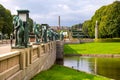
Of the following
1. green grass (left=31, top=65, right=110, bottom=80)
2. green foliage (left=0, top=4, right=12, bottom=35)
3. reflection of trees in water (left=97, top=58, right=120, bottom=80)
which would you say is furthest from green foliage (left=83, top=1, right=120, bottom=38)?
green grass (left=31, top=65, right=110, bottom=80)

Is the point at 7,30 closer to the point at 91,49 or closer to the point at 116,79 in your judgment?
the point at 91,49

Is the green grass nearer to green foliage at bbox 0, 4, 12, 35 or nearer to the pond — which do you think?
the pond

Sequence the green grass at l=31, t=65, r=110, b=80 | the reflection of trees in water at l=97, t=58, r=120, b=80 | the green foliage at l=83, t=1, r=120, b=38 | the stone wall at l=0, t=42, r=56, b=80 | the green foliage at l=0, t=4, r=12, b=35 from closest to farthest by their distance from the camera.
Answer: the stone wall at l=0, t=42, r=56, b=80, the green grass at l=31, t=65, r=110, b=80, the reflection of trees in water at l=97, t=58, r=120, b=80, the green foliage at l=0, t=4, r=12, b=35, the green foliage at l=83, t=1, r=120, b=38

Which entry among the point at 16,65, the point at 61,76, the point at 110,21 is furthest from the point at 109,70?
the point at 110,21

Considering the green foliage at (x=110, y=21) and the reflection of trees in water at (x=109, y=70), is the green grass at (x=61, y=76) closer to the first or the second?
the reflection of trees in water at (x=109, y=70)

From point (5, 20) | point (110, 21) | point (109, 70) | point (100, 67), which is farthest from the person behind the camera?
point (110, 21)

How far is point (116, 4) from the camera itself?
→ 343 ft

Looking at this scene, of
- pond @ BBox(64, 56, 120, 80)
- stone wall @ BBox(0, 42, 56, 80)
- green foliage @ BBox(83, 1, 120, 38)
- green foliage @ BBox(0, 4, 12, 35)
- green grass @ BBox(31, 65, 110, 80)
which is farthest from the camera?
green foliage @ BBox(83, 1, 120, 38)

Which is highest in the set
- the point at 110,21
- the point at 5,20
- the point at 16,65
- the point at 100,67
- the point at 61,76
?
the point at 110,21

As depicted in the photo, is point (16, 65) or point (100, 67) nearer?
point (16, 65)

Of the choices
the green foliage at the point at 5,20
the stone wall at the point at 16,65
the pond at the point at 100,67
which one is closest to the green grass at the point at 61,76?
the stone wall at the point at 16,65

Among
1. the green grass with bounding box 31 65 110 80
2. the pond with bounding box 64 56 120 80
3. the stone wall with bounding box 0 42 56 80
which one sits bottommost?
the pond with bounding box 64 56 120 80

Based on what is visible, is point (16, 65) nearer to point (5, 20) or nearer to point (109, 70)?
point (109, 70)

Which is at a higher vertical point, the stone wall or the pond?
the stone wall
